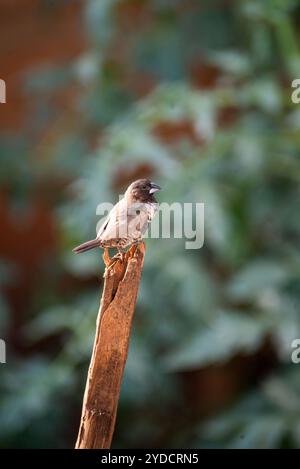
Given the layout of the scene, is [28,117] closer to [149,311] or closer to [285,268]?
[149,311]

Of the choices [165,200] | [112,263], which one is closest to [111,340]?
[112,263]

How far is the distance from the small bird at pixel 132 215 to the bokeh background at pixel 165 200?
89 centimetres

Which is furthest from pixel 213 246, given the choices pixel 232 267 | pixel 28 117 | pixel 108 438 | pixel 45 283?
pixel 108 438

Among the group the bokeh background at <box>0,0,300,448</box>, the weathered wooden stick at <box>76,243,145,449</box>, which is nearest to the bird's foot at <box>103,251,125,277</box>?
the weathered wooden stick at <box>76,243,145,449</box>

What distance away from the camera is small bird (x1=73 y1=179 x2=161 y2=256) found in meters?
0.70

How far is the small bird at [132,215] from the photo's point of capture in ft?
2.31

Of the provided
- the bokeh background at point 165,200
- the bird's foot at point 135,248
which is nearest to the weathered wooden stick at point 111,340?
the bird's foot at point 135,248

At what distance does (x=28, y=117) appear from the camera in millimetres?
2602

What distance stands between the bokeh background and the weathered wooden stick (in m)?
0.85

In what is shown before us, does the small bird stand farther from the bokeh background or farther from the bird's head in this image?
the bokeh background

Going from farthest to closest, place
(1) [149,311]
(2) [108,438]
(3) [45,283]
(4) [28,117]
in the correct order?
(4) [28,117]
(3) [45,283]
(1) [149,311]
(2) [108,438]

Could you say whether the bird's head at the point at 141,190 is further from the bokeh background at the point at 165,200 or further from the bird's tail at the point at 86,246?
the bokeh background at the point at 165,200

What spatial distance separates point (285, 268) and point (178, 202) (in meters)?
0.28

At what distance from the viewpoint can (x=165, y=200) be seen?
1.67 meters
